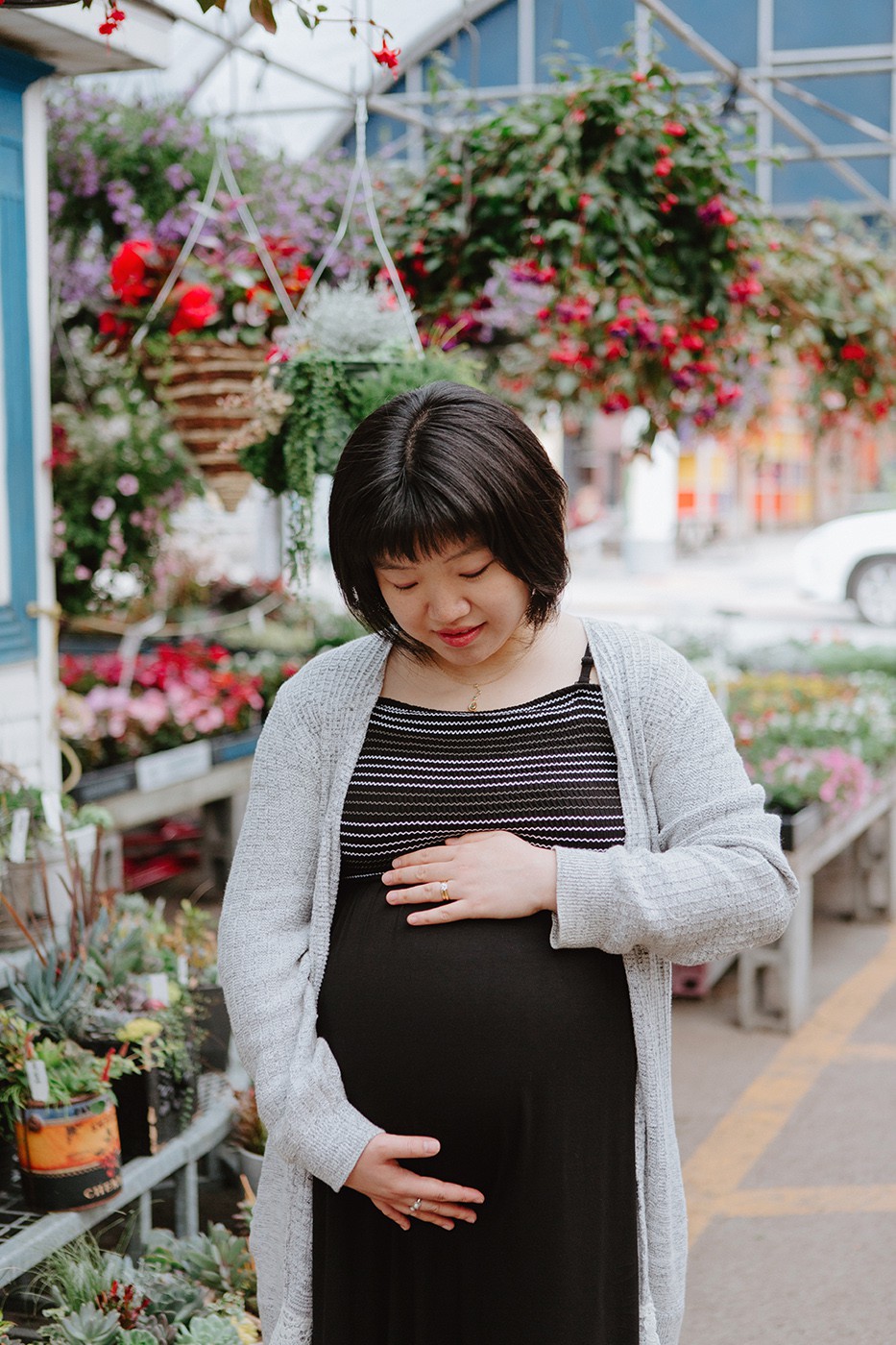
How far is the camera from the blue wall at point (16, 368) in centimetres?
299

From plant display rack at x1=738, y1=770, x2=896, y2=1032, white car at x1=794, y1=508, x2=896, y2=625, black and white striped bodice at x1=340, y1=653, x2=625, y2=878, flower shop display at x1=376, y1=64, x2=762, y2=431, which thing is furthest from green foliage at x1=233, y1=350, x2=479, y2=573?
white car at x1=794, y1=508, x2=896, y2=625

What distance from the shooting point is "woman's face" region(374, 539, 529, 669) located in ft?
4.61

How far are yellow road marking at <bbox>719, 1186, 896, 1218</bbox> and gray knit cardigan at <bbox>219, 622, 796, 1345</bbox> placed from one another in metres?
1.61

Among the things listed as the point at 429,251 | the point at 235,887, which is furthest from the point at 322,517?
the point at 235,887

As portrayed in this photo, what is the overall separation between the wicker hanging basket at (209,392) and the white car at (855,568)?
29.8 ft

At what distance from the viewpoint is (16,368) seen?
3.08m

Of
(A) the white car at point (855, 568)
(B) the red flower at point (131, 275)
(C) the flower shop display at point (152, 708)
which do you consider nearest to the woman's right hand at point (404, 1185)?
(B) the red flower at point (131, 275)

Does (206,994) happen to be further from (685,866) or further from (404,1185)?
(685,866)

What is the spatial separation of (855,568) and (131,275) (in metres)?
9.33

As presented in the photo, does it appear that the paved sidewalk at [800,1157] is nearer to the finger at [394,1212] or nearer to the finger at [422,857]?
the finger at [394,1212]

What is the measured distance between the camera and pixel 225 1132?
2602 mm

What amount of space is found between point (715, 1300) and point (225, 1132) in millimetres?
1036

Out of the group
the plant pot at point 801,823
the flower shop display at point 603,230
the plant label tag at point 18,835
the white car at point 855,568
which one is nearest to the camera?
the plant label tag at point 18,835

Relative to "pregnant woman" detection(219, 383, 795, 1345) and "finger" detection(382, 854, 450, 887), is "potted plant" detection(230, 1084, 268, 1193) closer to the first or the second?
"pregnant woman" detection(219, 383, 795, 1345)
